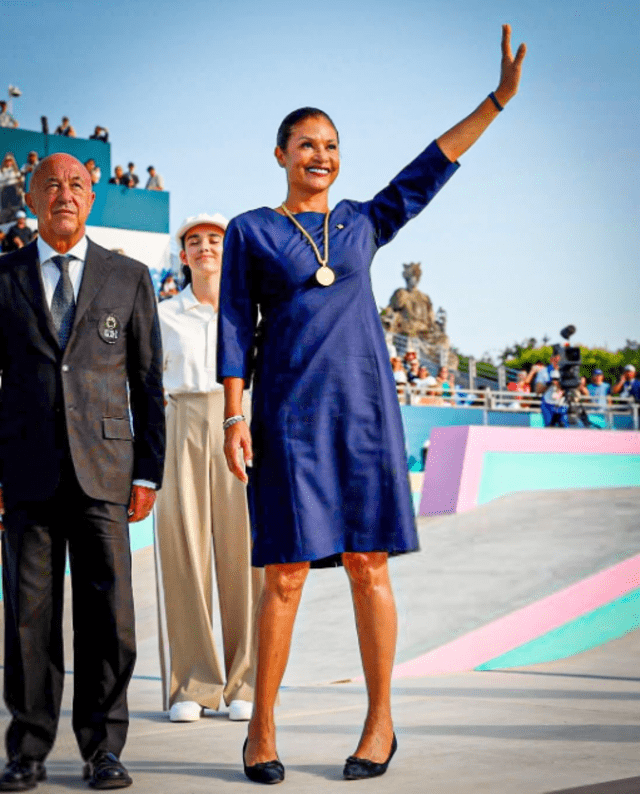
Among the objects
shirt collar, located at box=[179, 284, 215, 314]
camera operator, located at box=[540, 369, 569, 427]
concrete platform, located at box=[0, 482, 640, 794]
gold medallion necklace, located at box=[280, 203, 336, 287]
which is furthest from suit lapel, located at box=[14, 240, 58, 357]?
camera operator, located at box=[540, 369, 569, 427]

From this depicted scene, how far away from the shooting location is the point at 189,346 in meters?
4.55

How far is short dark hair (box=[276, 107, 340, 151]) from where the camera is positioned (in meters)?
3.33

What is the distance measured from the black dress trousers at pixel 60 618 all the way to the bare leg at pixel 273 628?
1.27 feet

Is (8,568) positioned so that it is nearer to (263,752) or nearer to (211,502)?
(263,752)

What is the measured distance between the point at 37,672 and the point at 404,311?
1758 inches

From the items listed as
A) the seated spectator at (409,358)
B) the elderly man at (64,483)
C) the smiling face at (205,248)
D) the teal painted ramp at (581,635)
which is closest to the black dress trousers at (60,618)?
the elderly man at (64,483)

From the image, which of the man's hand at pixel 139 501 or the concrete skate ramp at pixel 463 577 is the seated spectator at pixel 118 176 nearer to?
the concrete skate ramp at pixel 463 577

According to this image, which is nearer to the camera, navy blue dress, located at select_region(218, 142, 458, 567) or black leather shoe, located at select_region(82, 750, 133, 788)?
black leather shoe, located at select_region(82, 750, 133, 788)

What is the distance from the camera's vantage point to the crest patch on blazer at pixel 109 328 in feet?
10.3

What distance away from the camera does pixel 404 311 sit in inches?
1859

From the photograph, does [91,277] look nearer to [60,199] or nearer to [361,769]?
[60,199]

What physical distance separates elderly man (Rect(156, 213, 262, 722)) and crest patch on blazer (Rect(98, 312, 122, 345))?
1.30 meters

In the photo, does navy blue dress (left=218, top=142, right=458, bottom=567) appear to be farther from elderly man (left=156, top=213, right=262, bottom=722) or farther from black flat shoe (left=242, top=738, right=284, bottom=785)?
elderly man (left=156, top=213, right=262, bottom=722)

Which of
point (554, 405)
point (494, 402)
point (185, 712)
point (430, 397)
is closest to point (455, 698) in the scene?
point (185, 712)
